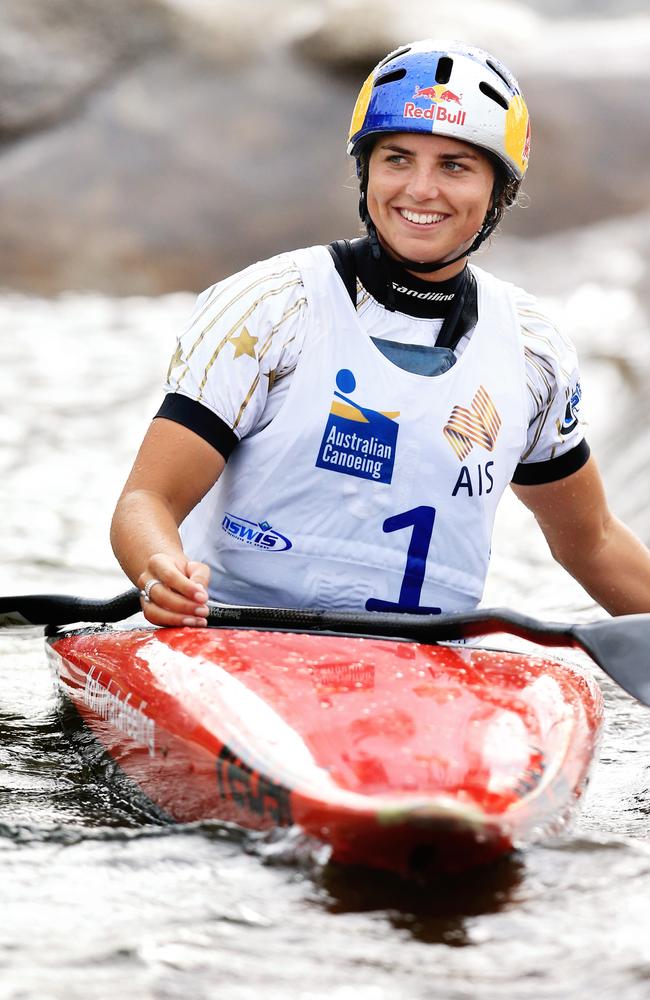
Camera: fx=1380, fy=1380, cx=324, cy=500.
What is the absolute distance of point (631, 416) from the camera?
713cm

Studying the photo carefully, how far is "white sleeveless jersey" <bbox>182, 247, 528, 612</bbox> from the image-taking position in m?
2.80

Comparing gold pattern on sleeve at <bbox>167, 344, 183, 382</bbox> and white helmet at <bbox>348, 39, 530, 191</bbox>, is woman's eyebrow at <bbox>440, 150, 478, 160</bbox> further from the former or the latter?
gold pattern on sleeve at <bbox>167, 344, 183, 382</bbox>

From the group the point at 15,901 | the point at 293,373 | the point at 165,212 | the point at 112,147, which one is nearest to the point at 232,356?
the point at 293,373

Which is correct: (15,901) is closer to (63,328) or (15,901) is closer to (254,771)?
(254,771)

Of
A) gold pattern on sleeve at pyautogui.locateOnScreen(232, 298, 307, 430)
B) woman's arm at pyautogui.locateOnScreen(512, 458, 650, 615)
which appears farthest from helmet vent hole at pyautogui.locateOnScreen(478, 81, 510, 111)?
woman's arm at pyautogui.locateOnScreen(512, 458, 650, 615)

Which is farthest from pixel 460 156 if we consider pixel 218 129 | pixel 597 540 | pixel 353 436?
pixel 218 129

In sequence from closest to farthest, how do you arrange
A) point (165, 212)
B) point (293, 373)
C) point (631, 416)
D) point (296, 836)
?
point (296, 836) < point (293, 373) < point (631, 416) < point (165, 212)

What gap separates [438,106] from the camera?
111 inches

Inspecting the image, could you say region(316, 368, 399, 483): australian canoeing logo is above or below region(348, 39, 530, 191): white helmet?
below

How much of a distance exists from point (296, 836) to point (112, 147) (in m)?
9.74

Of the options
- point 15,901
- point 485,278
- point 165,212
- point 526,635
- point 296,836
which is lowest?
point 15,901

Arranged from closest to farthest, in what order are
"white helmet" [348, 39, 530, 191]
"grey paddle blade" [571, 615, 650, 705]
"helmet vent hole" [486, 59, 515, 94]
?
"grey paddle blade" [571, 615, 650, 705], "white helmet" [348, 39, 530, 191], "helmet vent hole" [486, 59, 515, 94]

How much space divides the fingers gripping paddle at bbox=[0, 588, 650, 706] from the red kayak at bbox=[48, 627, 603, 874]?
0.17ft

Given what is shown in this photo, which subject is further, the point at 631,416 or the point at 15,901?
the point at 631,416
